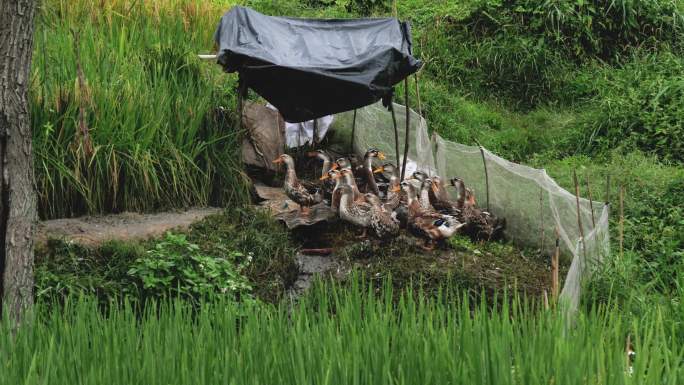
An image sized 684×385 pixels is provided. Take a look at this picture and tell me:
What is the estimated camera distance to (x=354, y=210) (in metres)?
7.46

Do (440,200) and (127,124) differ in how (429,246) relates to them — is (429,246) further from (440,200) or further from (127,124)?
(127,124)

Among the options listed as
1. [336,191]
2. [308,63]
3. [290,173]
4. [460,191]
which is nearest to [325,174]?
[290,173]

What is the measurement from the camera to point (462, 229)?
25.7 ft

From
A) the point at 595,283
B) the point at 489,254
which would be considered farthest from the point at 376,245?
the point at 595,283

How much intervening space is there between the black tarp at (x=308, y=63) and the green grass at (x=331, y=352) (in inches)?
160

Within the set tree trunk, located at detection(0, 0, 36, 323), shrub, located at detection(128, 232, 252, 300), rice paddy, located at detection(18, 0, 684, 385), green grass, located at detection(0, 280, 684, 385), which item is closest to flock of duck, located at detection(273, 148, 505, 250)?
rice paddy, located at detection(18, 0, 684, 385)

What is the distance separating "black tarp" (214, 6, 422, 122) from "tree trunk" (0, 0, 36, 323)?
2.98 metres

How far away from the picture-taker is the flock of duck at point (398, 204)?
23.8 ft

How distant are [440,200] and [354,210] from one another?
80 cm

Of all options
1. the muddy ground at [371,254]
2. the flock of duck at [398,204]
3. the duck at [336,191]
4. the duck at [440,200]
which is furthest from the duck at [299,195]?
the duck at [440,200]

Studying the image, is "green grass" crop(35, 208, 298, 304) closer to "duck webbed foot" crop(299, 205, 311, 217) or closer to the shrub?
the shrub

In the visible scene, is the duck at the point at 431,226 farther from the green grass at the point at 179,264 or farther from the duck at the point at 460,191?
the green grass at the point at 179,264

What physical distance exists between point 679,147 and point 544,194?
3.39 metres

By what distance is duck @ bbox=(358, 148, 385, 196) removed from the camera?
8398 mm
